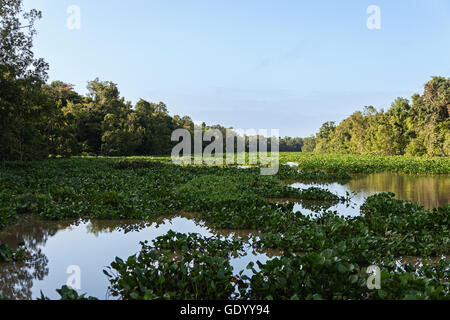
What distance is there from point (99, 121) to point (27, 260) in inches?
1306

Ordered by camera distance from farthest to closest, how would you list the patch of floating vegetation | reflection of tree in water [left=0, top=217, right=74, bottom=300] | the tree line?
the tree line, reflection of tree in water [left=0, top=217, right=74, bottom=300], the patch of floating vegetation

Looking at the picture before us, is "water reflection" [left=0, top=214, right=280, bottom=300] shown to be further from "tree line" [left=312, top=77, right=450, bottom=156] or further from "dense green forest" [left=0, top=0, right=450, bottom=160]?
"tree line" [left=312, top=77, right=450, bottom=156]

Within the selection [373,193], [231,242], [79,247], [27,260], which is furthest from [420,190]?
[27,260]

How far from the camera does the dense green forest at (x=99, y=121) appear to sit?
551 inches

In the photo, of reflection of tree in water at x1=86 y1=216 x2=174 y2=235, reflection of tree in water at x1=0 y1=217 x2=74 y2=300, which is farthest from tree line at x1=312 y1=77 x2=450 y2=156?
reflection of tree in water at x1=0 y1=217 x2=74 y2=300

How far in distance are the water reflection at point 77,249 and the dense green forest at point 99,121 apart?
9.57 metres

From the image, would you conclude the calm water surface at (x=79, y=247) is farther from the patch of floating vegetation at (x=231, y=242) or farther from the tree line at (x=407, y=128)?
the tree line at (x=407, y=128)

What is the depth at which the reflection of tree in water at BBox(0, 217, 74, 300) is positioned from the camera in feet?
11.0

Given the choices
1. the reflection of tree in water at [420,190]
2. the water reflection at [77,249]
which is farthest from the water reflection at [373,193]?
the water reflection at [77,249]

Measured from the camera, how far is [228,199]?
7145 millimetres

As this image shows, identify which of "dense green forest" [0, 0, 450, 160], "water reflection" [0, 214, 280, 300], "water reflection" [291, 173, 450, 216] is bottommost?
"water reflection" [0, 214, 280, 300]

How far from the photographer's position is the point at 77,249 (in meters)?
4.73
